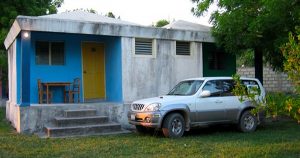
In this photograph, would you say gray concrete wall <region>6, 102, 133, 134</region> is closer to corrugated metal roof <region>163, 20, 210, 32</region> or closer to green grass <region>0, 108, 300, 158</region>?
green grass <region>0, 108, 300, 158</region>

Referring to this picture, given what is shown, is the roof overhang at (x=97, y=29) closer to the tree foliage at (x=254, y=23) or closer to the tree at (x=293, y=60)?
the tree foliage at (x=254, y=23)

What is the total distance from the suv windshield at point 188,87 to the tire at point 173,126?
991 mm

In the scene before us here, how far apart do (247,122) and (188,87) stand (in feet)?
7.54

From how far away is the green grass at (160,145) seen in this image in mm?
9797

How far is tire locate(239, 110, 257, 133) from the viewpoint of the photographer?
44.7 feet

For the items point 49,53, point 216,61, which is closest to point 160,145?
point 49,53

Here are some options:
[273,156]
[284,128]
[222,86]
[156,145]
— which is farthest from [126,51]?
[273,156]

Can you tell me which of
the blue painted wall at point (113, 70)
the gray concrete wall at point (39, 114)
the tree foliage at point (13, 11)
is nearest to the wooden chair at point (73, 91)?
the blue painted wall at point (113, 70)

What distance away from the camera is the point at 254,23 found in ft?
46.5

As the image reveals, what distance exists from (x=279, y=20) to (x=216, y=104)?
142 inches

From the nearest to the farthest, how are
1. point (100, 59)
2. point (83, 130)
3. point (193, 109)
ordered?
point (193, 109)
point (83, 130)
point (100, 59)

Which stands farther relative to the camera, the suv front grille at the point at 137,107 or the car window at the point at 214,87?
the car window at the point at 214,87

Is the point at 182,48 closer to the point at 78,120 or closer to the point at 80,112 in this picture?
the point at 80,112

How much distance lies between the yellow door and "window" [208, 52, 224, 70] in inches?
191
